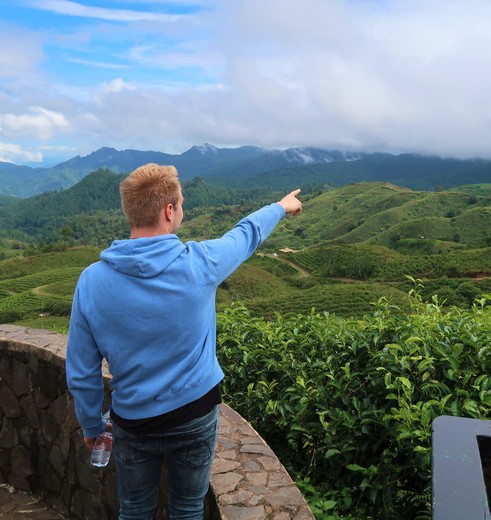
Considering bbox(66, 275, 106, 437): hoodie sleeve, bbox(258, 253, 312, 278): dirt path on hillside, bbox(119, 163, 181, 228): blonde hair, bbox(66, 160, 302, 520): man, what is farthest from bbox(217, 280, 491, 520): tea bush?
bbox(258, 253, 312, 278): dirt path on hillside

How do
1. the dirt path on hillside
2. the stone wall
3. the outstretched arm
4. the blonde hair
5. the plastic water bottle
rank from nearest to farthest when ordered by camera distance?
the blonde hair, the plastic water bottle, the outstretched arm, the stone wall, the dirt path on hillside

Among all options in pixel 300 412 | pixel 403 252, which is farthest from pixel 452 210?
pixel 300 412

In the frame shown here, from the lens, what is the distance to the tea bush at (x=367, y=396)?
8.45 ft

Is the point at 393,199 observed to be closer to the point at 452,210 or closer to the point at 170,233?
the point at 452,210

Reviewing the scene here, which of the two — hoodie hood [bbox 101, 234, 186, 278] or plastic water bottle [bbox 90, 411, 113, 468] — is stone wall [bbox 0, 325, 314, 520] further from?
hoodie hood [bbox 101, 234, 186, 278]

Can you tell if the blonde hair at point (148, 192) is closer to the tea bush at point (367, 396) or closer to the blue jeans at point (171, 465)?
the blue jeans at point (171, 465)

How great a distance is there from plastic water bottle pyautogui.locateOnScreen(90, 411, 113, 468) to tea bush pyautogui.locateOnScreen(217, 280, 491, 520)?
1.20m

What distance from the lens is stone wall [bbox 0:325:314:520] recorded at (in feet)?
7.89

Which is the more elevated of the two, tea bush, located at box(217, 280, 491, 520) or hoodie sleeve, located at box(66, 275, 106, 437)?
hoodie sleeve, located at box(66, 275, 106, 437)

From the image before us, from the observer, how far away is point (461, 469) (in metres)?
1.17

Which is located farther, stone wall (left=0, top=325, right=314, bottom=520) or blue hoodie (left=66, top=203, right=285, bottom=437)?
stone wall (left=0, top=325, right=314, bottom=520)

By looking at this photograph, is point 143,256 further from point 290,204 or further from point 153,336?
point 290,204

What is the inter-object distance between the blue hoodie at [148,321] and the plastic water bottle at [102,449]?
20 cm

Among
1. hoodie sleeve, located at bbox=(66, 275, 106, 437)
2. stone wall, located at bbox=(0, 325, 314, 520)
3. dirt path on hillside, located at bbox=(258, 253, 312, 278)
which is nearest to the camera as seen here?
hoodie sleeve, located at bbox=(66, 275, 106, 437)
